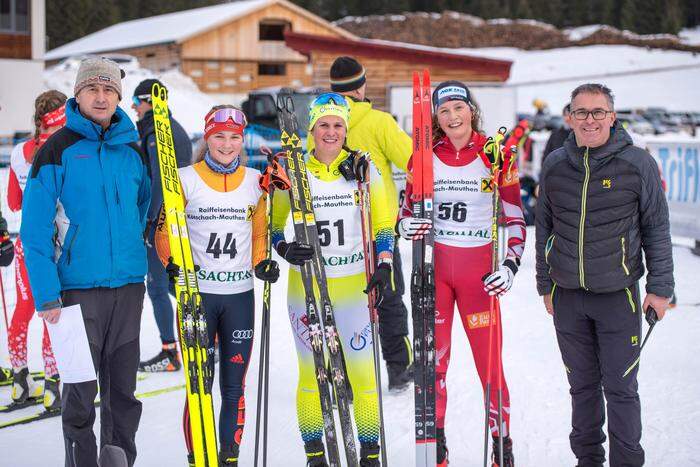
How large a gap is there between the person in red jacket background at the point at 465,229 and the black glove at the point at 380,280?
9.7 inches

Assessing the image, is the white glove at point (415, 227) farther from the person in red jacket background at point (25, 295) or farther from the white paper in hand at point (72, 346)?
the person in red jacket background at point (25, 295)

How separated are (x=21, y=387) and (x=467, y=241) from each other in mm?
3096

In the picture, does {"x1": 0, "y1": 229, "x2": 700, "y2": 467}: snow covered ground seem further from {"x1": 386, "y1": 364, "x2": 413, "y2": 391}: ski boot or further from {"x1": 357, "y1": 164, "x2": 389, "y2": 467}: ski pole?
{"x1": 357, "y1": 164, "x2": 389, "y2": 467}: ski pole

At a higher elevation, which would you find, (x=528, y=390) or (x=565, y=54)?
(x=565, y=54)

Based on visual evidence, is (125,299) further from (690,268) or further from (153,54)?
(153,54)

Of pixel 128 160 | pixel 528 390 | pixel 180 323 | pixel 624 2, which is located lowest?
pixel 528 390

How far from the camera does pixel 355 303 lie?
3.39 meters

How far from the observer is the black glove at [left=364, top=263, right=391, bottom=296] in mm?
3225

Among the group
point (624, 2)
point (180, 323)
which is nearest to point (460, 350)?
point (180, 323)

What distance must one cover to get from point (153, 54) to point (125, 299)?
36174 millimetres

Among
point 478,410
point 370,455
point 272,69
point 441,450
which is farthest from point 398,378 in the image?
point 272,69

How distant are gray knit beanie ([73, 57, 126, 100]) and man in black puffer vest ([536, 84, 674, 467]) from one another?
2.06 metres

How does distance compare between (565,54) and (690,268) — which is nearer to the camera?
(690,268)

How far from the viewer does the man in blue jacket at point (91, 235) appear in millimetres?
2918
